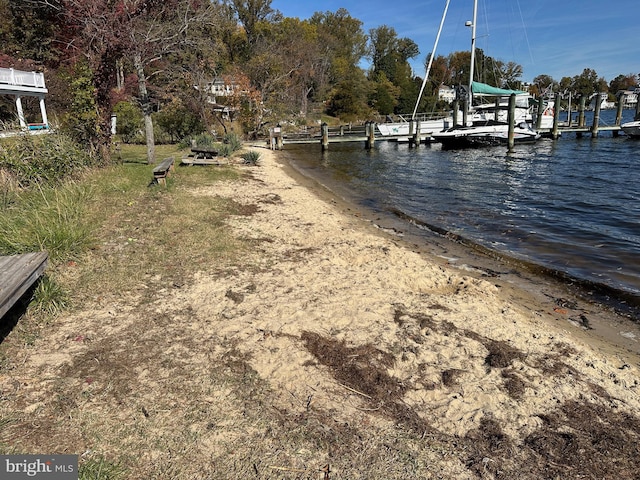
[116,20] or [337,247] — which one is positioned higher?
[116,20]

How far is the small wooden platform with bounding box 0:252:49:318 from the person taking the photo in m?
3.36

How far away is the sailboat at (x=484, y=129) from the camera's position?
97.1 ft

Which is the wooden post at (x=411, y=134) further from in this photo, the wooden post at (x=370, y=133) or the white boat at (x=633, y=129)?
the white boat at (x=633, y=129)

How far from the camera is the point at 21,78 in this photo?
65.8 feet

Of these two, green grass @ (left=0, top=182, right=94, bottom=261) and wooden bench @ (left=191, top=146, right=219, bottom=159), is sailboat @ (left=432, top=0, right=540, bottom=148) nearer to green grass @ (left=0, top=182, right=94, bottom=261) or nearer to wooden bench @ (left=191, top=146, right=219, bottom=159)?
wooden bench @ (left=191, top=146, right=219, bottom=159)

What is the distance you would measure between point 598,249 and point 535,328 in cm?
538

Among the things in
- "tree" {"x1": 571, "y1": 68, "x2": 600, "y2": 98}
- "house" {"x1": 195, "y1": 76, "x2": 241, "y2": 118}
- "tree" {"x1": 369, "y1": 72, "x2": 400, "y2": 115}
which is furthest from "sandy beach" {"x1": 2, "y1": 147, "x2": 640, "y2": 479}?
"tree" {"x1": 571, "y1": 68, "x2": 600, "y2": 98}

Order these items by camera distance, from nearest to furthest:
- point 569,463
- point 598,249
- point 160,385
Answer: point 569,463
point 160,385
point 598,249

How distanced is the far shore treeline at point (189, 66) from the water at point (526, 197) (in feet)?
25.0

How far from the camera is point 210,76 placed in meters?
28.4

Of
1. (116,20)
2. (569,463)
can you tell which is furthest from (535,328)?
(116,20)

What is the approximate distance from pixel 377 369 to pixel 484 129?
30.4 meters

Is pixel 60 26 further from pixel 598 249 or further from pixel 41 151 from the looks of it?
pixel 598 249

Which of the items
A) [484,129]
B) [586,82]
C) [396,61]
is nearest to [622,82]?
[586,82]
